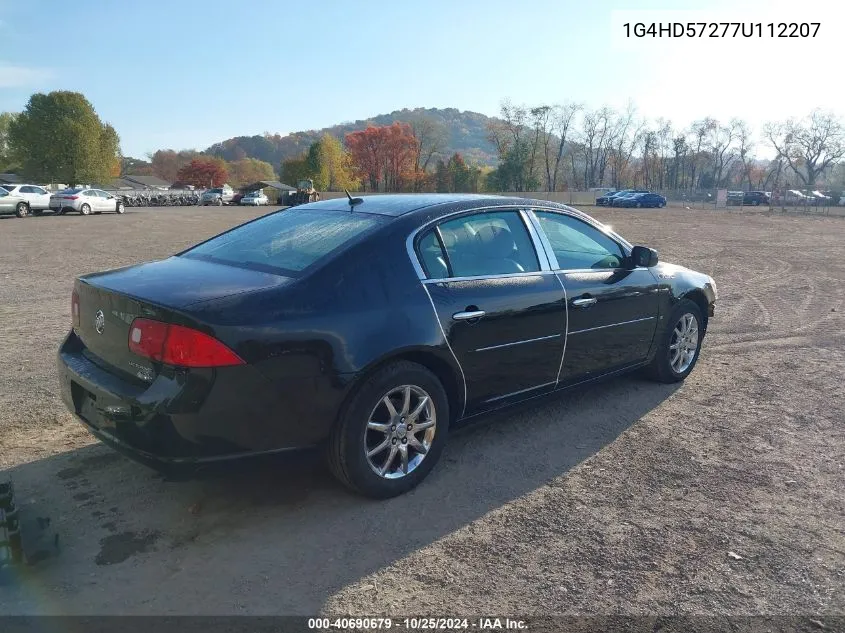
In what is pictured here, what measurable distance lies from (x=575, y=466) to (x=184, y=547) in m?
2.28

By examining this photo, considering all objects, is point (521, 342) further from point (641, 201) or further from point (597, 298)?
point (641, 201)

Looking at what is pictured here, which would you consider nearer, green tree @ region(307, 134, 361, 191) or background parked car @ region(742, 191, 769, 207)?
background parked car @ region(742, 191, 769, 207)

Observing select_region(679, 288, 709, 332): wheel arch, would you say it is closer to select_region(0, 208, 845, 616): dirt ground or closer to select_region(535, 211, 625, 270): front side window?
select_region(0, 208, 845, 616): dirt ground

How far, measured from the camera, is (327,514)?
3418 mm

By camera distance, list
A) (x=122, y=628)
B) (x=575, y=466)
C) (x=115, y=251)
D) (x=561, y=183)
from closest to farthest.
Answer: (x=122, y=628) → (x=575, y=466) → (x=115, y=251) → (x=561, y=183)

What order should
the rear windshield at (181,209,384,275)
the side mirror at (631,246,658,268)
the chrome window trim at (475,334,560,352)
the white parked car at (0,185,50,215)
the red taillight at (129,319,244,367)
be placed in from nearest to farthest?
the red taillight at (129,319,244,367), the rear windshield at (181,209,384,275), the chrome window trim at (475,334,560,352), the side mirror at (631,246,658,268), the white parked car at (0,185,50,215)

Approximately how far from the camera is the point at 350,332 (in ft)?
10.7

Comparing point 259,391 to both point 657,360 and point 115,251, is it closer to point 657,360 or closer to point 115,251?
point 657,360

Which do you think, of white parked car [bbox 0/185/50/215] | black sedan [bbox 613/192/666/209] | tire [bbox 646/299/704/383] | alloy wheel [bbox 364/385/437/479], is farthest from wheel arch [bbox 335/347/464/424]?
black sedan [bbox 613/192/666/209]

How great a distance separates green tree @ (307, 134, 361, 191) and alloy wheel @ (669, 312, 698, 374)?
93.6 metres

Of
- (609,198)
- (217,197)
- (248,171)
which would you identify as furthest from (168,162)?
(609,198)

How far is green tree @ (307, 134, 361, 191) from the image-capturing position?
9776cm

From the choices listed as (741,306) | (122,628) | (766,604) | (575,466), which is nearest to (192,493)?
(122,628)

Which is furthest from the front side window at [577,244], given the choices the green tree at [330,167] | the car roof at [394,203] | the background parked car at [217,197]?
the green tree at [330,167]
